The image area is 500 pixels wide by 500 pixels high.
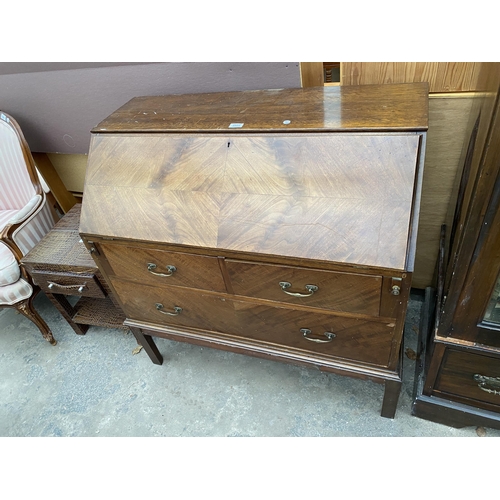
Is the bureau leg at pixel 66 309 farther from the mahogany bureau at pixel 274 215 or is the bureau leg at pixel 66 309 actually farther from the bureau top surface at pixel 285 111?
the bureau top surface at pixel 285 111

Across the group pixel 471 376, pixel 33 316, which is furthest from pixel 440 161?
pixel 33 316

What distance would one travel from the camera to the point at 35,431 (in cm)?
174

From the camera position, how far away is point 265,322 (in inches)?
51.8

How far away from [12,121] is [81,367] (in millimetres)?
1331

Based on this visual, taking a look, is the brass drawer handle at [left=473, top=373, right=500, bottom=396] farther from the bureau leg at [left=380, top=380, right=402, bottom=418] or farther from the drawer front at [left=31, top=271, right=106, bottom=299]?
the drawer front at [left=31, top=271, right=106, bottom=299]

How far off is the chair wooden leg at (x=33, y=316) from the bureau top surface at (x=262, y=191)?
3.22 feet

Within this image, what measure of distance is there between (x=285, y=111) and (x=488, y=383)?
1108mm

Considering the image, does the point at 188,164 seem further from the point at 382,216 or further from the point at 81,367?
the point at 81,367

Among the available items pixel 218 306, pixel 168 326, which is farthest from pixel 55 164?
pixel 218 306

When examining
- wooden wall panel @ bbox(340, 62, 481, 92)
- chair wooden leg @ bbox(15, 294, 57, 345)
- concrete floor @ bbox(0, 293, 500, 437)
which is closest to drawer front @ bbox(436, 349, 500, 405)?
concrete floor @ bbox(0, 293, 500, 437)

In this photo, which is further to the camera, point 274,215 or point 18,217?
point 18,217

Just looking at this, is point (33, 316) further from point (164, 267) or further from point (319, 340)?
point (319, 340)

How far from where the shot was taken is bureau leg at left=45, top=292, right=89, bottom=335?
194 cm

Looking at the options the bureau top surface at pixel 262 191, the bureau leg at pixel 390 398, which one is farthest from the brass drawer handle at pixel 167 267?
the bureau leg at pixel 390 398
